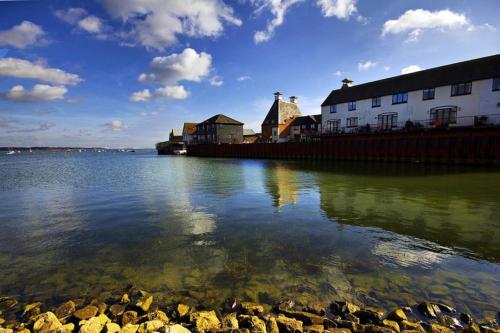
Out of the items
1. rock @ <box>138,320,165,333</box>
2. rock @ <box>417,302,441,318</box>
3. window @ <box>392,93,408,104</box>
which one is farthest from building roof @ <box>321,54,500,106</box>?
rock @ <box>138,320,165,333</box>

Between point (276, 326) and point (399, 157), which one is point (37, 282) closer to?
point (276, 326)

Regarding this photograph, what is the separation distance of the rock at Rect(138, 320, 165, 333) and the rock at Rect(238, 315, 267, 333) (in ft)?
3.77

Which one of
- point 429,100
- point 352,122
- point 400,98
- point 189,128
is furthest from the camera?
point 189,128

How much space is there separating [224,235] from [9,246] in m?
5.92

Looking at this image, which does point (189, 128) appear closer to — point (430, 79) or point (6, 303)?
point (430, 79)

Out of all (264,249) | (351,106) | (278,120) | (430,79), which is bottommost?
(264,249)

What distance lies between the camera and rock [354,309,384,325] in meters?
3.85

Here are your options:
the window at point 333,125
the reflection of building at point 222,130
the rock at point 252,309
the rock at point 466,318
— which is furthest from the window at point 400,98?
the reflection of building at point 222,130

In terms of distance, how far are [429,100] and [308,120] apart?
26.7 m

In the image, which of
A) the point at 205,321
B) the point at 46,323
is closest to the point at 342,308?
the point at 205,321

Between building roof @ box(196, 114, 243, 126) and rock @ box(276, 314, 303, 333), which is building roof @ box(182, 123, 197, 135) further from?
rock @ box(276, 314, 303, 333)

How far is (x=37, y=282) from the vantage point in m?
5.23

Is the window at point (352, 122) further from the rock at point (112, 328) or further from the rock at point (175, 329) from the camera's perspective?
the rock at point (112, 328)

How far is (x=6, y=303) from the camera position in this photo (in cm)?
446
